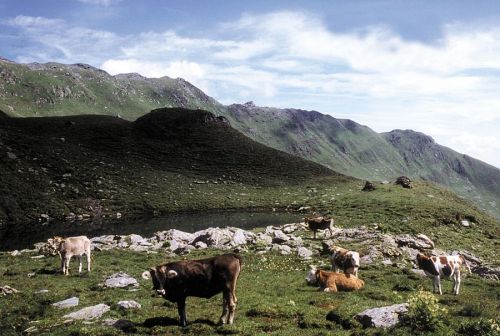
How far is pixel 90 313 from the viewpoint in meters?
19.3

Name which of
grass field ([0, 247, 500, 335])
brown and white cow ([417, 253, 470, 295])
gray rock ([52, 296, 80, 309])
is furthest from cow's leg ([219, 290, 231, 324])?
brown and white cow ([417, 253, 470, 295])

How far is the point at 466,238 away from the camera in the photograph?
54.8 m

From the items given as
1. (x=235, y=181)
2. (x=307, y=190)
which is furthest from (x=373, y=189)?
(x=235, y=181)

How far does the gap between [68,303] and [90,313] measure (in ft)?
8.66

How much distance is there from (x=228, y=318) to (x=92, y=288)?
1104 centimetres

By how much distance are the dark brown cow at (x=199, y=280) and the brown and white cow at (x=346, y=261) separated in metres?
11.5

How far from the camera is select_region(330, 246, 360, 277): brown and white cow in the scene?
88.0ft

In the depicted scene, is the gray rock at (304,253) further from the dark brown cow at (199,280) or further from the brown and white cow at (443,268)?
the dark brown cow at (199,280)

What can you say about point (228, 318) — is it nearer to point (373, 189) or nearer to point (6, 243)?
point (6, 243)

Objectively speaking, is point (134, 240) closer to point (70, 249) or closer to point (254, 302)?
point (70, 249)

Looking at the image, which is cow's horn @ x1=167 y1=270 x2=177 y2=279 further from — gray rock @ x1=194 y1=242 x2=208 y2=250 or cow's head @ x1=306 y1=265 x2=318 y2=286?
gray rock @ x1=194 y1=242 x2=208 y2=250

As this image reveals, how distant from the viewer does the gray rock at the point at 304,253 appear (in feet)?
117

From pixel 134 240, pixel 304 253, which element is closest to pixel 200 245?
pixel 134 240

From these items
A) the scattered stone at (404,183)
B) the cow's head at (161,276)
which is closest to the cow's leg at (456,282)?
the cow's head at (161,276)
